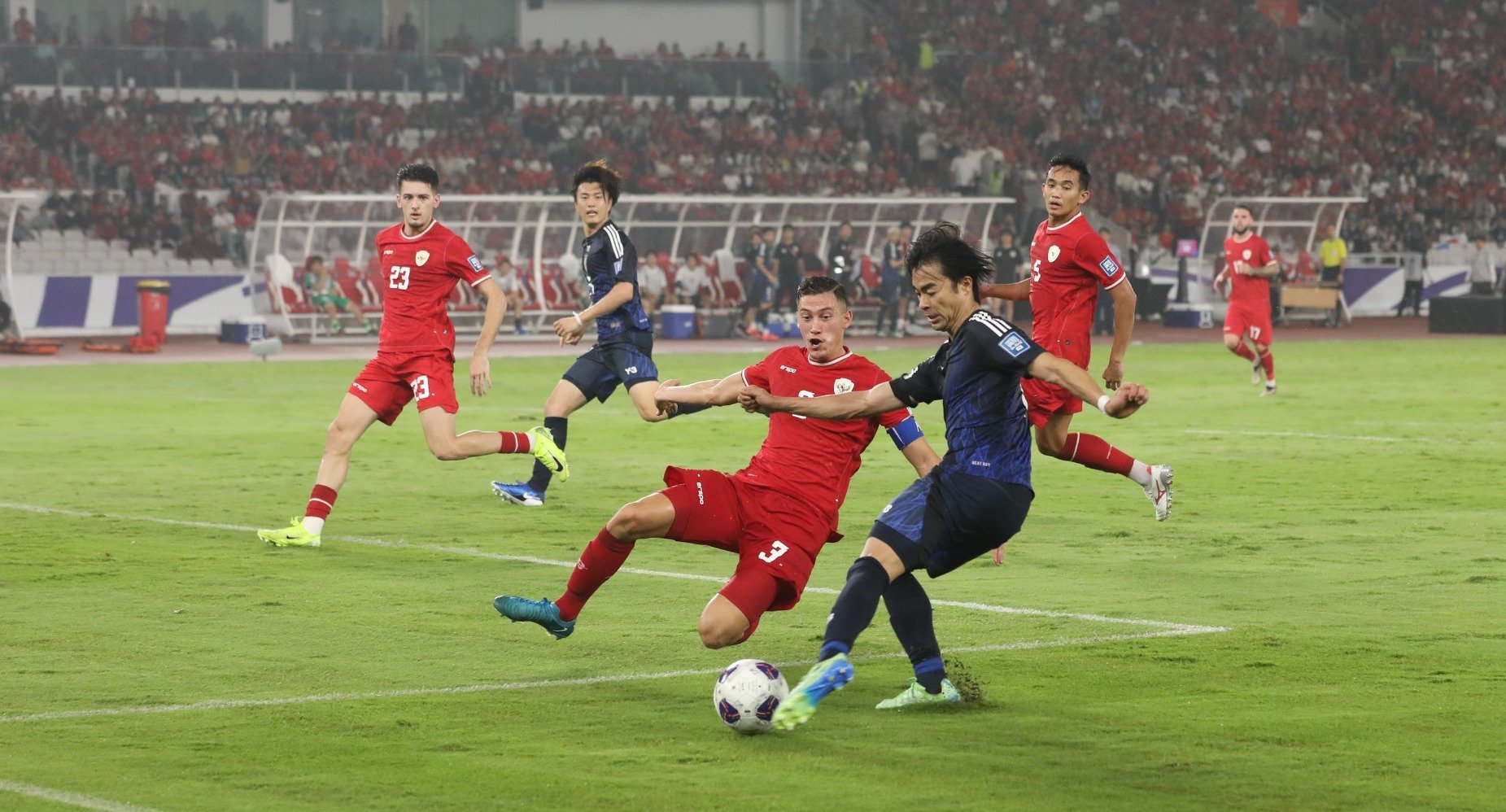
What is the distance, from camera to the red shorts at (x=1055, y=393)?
11.8 metres

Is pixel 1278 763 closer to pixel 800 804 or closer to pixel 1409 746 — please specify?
pixel 1409 746

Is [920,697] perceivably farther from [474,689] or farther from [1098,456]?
[1098,456]

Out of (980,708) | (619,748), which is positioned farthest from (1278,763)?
(619,748)

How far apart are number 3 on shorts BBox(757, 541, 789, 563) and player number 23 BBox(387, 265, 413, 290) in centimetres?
522

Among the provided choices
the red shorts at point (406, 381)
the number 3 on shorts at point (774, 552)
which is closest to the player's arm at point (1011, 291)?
the number 3 on shorts at point (774, 552)

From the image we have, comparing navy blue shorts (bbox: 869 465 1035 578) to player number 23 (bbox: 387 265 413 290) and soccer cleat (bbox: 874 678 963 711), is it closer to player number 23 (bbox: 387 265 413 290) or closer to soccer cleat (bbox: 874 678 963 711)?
soccer cleat (bbox: 874 678 963 711)

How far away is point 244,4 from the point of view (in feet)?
152

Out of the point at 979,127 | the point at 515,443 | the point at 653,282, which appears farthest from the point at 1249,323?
the point at 979,127

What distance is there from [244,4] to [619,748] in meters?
42.5

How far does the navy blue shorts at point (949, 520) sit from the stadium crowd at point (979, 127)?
3276 cm

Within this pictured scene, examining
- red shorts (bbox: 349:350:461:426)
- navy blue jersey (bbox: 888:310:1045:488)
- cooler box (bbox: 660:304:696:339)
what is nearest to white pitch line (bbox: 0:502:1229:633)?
red shorts (bbox: 349:350:461:426)

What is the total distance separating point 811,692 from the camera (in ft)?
21.5

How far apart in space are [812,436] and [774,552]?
542 millimetres

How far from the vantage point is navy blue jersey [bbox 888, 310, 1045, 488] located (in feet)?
23.4
